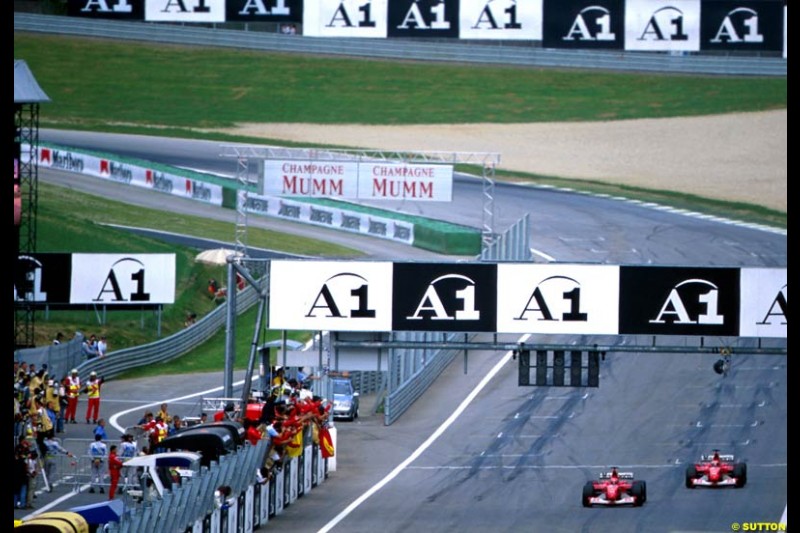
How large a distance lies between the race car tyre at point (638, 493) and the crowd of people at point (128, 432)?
20.2 feet

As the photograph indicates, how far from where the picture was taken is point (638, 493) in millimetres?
29016

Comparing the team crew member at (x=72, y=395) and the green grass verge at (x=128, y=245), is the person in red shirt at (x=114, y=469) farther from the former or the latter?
the green grass verge at (x=128, y=245)

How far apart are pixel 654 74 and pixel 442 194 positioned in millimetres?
40559

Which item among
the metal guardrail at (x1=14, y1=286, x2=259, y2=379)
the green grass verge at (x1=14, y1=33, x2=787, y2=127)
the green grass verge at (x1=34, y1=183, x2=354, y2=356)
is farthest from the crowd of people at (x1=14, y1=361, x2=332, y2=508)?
the green grass verge at (x1=14, y1=33, x2=787, y2=127)

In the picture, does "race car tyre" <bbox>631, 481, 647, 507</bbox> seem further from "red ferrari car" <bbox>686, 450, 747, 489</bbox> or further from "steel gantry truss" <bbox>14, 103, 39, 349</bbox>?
"steel gantry truss" <bbox>14, 103, 39, 349</bbox>

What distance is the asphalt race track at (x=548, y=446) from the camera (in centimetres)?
2834

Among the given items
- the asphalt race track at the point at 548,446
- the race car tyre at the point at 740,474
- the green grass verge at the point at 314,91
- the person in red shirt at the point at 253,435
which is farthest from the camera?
the green grass verge at the point at 314,91

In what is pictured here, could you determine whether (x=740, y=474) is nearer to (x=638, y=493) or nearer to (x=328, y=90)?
(x=638, y=493)

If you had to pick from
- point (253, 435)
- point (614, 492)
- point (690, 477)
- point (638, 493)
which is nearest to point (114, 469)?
point (253, 435)

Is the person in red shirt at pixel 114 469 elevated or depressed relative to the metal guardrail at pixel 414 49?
depressed

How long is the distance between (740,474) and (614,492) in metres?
3.62

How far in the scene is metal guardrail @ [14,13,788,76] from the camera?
284ft

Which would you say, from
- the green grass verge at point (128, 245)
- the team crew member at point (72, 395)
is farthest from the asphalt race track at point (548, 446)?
the green grass verge at point (128, 245)

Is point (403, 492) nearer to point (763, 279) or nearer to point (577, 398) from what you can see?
point (763, 279)
